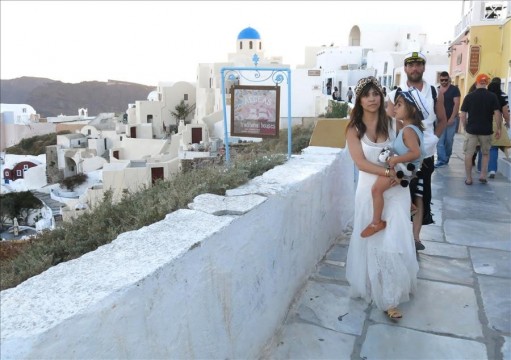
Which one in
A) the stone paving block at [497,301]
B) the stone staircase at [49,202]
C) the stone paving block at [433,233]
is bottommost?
the stone staircase at [49,202]

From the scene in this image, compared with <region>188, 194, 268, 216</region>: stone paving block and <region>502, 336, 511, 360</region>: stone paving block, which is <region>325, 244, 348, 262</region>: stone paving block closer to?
<region>502, 336, 511, 360</region>: stone paving block

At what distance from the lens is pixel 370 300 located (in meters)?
2.99

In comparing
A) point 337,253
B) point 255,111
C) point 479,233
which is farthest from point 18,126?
point 479,233

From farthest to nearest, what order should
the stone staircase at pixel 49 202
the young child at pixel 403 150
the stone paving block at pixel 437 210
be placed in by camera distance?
the stone staircase at pixel 49 202, the stone paving block at pixel 437 210, the young child at pixel 403 150

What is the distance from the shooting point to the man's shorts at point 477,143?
607 centimetres

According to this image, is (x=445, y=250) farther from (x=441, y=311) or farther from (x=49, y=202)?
(x=49, y=202)

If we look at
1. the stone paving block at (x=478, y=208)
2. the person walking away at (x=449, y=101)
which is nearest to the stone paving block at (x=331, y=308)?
the stone paving block at (x=478, y=208)

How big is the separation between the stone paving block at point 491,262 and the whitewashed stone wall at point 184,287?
134 centimetres

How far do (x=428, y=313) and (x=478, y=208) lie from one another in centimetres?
268

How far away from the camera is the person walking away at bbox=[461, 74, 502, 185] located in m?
5.94

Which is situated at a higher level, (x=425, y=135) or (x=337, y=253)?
(x=425, y=135)

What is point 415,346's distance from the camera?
2.53m

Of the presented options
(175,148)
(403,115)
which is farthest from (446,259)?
(175,148)

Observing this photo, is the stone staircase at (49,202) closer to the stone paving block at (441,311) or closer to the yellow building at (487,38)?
the yellow building at (487,38)
